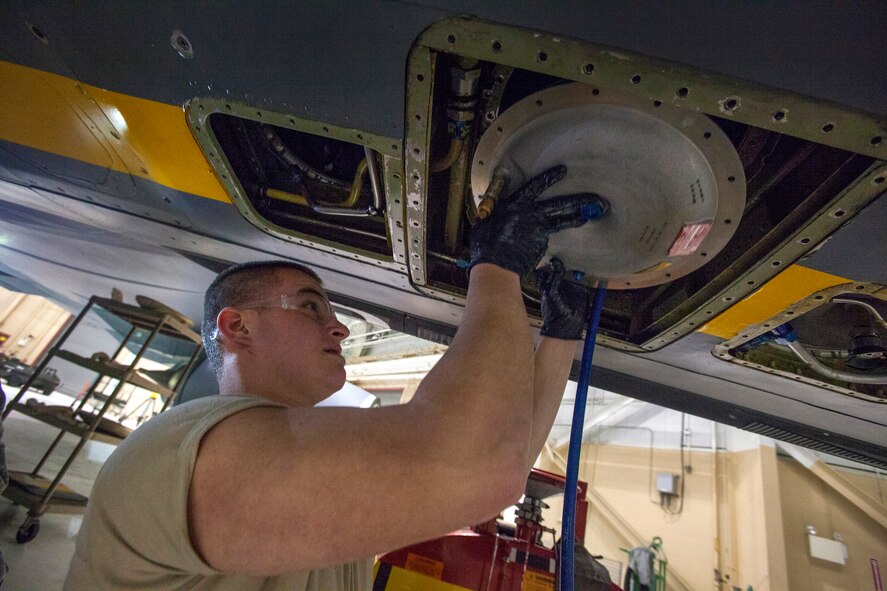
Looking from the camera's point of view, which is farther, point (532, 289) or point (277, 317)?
point (532, 289)

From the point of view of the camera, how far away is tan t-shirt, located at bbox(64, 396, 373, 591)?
601mm

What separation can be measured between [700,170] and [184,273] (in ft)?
9.93

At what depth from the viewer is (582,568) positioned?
2139 mm

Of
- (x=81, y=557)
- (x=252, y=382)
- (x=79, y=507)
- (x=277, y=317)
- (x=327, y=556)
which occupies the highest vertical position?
(x=277, y=317)

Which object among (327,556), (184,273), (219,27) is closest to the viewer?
(327,556)

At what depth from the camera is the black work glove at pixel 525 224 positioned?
917 mm

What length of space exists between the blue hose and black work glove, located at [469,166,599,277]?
1.13ft

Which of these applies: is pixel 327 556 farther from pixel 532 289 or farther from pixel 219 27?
pixel 532 289

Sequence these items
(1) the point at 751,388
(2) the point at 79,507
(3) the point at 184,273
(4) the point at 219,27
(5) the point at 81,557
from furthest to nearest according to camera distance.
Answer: (2) the point at 79,507
(3) the point at 184,273
(1) the point at 751,388
(4) the point at 219,27
(5) the point at 81,557

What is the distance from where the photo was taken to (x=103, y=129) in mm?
1375

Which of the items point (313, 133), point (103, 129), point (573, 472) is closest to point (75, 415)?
point (103, 129)

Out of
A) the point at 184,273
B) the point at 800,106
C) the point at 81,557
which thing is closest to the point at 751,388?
the point at 800,106

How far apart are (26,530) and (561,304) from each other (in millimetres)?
3752

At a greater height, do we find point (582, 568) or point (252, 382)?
point (252, 382)
